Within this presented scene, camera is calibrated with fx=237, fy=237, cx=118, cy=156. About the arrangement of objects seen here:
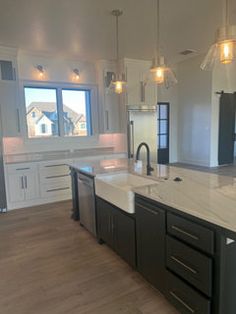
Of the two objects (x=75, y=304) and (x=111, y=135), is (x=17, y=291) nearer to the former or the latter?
(x=75, y=304)

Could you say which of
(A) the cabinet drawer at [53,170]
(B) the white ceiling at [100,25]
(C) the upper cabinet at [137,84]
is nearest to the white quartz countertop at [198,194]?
(B) the white ceiling at [100,25]

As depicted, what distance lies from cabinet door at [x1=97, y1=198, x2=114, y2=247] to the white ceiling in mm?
2435

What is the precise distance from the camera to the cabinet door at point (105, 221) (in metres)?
2.58

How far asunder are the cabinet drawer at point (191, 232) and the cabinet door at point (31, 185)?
342 cm

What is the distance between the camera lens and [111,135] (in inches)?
235

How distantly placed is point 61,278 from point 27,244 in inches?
37.4

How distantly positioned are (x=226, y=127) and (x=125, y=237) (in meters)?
6.22

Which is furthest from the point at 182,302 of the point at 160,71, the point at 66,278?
the point at 160,71

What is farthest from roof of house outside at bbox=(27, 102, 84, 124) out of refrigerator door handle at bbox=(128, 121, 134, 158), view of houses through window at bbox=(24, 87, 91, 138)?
refrigerator door handle at bbox=(128, 121, 134, 158)

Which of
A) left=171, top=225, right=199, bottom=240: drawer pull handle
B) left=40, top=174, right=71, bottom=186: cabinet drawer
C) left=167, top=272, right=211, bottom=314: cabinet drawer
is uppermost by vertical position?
left=171, top=225, right=199, bottom=240: drawer pull handle

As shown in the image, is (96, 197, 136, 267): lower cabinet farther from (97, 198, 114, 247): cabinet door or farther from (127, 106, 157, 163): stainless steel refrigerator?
(127, 106, 157, 163): stainless steel refrigerator

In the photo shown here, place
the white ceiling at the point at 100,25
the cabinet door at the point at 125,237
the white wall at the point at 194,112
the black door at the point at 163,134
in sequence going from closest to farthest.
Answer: the cabinet door at the point at 125,237, the white ceiling at the point at 100,25, the white wall at the point at 194,112, the black door at the point at 163,134

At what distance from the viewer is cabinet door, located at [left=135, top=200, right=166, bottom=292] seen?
182 centimetres

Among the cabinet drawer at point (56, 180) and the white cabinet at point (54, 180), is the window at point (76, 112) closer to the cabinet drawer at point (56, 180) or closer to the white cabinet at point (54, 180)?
the white cabinet at point (54, 180)
